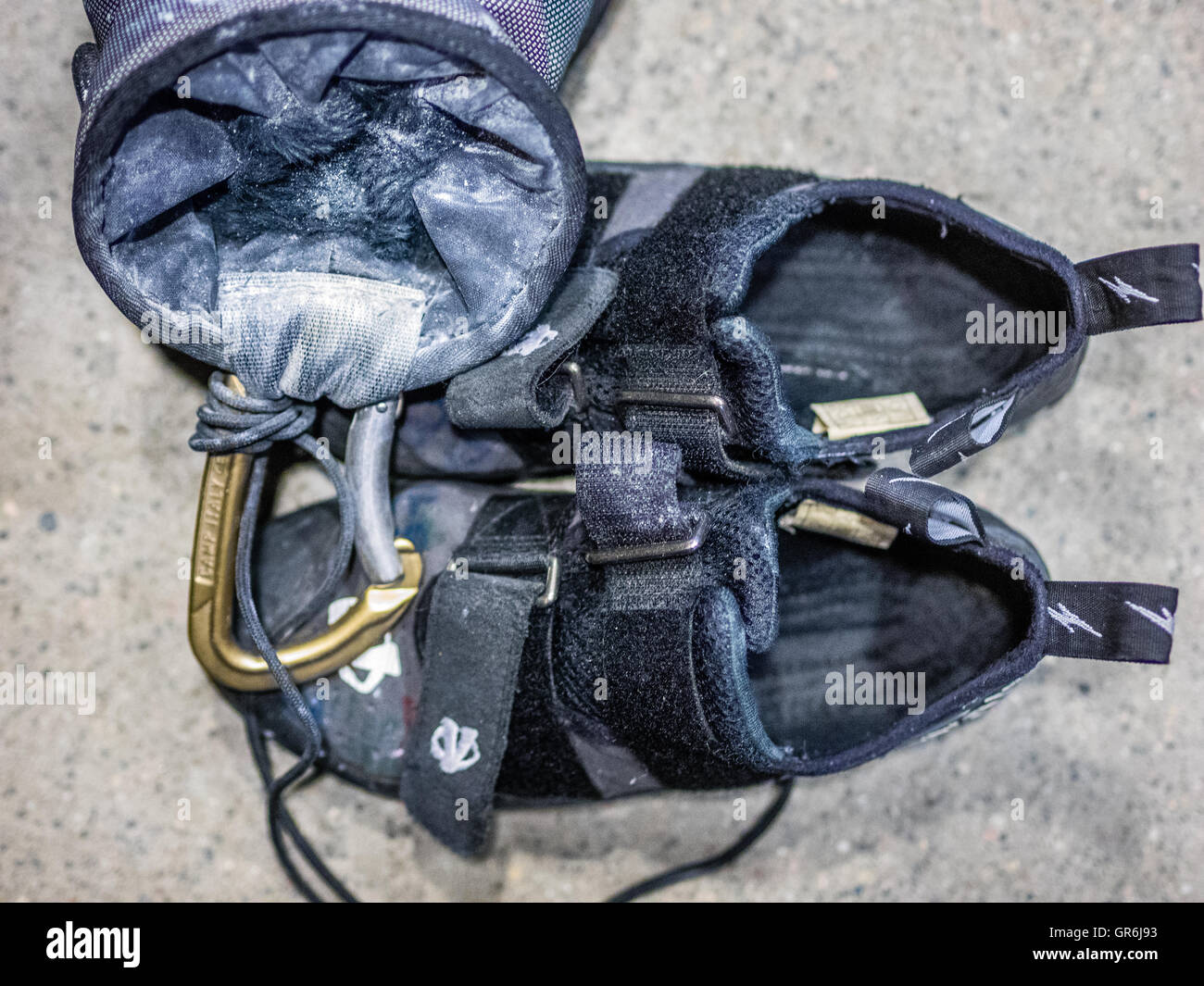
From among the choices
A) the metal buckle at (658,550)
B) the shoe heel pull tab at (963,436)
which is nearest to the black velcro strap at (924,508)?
the shoe heel pull tab at (963,436)

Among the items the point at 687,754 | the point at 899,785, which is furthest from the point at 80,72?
the point at 899,785

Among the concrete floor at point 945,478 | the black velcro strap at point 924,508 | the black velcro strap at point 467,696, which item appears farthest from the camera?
the concrete floor at point 945,478

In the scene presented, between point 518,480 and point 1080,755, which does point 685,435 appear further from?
point 1080,755

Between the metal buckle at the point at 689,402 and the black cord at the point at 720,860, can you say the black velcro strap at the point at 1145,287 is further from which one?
the black cord at the point at 720,860

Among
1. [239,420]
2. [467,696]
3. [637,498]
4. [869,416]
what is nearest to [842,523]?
[869,416]

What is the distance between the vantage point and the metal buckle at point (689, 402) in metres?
0.64

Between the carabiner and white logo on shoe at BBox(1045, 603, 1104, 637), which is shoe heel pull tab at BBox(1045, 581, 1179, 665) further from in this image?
the carabiner

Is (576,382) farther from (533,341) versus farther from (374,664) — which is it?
(374,664)

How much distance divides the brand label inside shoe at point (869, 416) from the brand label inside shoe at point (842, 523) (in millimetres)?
59

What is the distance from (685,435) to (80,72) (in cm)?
47

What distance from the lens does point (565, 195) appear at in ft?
1.98

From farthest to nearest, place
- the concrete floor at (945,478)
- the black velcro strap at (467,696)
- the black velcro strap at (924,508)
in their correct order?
1. the concrete floor at (945,478)
2. the black velcro strap at (467,696)
3. the black velcro strap at (924,508)

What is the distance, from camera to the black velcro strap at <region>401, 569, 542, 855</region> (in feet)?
2.34

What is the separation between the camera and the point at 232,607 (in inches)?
29.5
